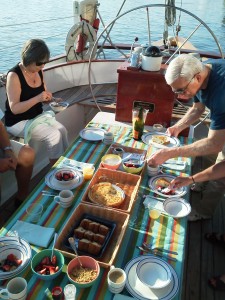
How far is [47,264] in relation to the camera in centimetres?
138

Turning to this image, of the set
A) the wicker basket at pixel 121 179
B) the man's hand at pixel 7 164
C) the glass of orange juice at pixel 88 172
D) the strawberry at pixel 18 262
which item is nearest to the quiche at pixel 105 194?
the wicker basket at pixel 121 179

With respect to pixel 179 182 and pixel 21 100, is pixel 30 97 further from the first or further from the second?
pixel 179 182

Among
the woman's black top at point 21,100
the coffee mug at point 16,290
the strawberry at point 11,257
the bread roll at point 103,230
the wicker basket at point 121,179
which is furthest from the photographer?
the woman's black top at point 21,100

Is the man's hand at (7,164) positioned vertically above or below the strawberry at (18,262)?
below

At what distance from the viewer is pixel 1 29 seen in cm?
1286

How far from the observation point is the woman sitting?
2.62 meters

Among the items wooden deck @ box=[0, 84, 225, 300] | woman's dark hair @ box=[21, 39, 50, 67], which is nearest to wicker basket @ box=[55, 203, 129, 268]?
wooden deck @ box=[0, 84, 225, 300]

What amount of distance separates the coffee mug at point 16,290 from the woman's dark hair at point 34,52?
75.7 inches

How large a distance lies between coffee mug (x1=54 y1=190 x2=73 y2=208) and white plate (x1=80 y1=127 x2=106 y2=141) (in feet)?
2.67

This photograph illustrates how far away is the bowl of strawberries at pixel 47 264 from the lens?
1.32 meters

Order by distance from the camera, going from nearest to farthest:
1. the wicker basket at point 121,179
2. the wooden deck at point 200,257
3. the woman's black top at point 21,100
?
the wicker basket at point 121,179, the wooden deck at point 200,257, the woman's black top at point 21,100

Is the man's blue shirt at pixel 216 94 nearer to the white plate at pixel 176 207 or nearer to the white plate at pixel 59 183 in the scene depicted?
the white plate at pixel 176 207

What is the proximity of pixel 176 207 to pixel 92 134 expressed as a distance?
1.11 meters

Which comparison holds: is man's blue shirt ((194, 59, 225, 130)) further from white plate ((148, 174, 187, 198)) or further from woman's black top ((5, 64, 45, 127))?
woman's black top ((5, 64, 45, 127))
